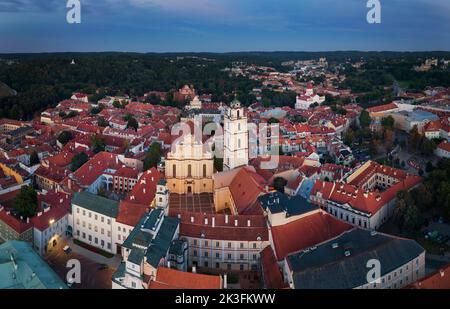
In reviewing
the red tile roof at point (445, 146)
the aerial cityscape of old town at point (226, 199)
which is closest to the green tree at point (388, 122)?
the aerial cityscape of old town at point (226, 199)

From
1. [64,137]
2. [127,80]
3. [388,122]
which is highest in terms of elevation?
[127,80]

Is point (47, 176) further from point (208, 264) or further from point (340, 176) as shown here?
point (340, 176)

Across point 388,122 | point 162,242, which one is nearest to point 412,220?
point 162,242

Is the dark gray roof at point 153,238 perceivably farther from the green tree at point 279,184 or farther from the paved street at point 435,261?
the paved street at point 435,261

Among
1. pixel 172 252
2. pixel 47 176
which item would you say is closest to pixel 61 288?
pixel 172 252

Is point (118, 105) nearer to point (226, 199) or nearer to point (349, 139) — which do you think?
point (349, 139)

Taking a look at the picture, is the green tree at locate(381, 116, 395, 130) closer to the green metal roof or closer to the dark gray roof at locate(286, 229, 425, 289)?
the dark gray roof at locate(286, 229, 425, 289)

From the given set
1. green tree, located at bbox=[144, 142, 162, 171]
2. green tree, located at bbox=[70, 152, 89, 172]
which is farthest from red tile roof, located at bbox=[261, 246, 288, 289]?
green tree, located at bbox=[70, 152, 89, 172]
